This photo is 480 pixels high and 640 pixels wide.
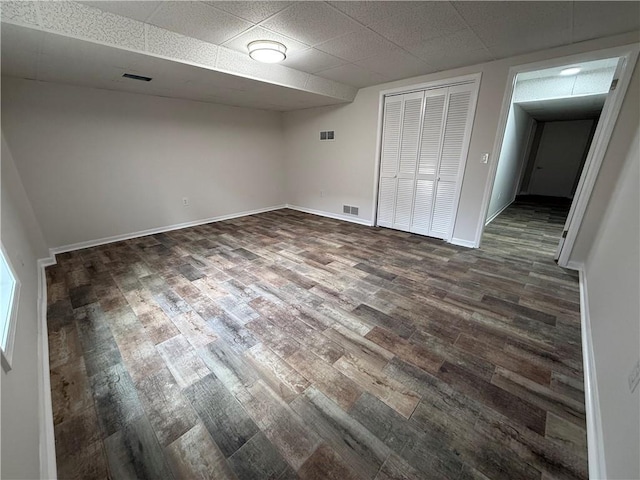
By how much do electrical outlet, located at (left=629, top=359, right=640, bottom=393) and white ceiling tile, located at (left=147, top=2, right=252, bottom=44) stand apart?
3154 millimetres

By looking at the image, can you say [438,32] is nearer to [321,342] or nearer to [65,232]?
[321,342]

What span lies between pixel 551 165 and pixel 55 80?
11.5 meters

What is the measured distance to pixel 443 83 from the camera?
342cm

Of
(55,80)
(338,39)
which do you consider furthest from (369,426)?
(55,80)

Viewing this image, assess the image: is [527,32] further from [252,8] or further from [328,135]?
[328,135]

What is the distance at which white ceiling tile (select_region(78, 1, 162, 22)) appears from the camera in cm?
183

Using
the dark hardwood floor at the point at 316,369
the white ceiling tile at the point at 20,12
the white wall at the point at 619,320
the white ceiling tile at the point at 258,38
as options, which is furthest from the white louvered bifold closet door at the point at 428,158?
the white ceiling tile at the point at 20,12

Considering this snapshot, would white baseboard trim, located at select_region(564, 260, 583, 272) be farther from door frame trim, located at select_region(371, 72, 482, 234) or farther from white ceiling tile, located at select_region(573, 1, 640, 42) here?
white ceiling tile, located at select_region(573, 1, 640, 42)

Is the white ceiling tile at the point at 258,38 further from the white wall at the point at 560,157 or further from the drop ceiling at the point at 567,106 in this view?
the white wall at the point at 560,157

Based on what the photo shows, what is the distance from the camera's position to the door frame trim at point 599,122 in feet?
7.79

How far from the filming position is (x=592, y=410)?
1336 millimetres

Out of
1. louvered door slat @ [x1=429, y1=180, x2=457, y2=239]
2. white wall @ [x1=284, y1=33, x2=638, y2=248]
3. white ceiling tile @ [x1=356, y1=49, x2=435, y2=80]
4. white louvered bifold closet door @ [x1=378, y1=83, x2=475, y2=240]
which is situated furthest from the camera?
louvered door slat @ [x1=429, y1=180, x2=457, y2=239]

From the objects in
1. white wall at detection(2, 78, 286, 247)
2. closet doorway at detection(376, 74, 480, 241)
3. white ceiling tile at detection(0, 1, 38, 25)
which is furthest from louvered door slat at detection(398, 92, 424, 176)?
white ceiling tile at detection(0, 1, 38, 25)

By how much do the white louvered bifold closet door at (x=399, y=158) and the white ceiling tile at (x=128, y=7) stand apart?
3.18 meters
